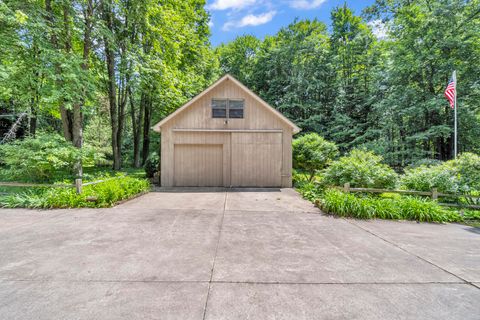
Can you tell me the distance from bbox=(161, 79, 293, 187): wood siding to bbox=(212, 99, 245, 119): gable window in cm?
20

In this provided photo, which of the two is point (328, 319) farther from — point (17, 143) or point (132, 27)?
point (132, 27)

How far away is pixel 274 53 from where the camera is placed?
2384 centimetres

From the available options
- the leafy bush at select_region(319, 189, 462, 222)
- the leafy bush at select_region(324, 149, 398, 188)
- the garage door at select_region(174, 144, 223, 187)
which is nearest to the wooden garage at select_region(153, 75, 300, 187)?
the garage door at select_region(174, 144, 223, 187)

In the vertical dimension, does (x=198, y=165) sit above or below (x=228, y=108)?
below

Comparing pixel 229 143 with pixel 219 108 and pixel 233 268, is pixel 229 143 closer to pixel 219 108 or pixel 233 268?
pixel 219 108

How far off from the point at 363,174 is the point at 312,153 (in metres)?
3.84

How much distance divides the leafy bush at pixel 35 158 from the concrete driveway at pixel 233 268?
2.75m

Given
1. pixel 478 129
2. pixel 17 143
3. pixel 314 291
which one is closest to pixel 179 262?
pixel 314 291

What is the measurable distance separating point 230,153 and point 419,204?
7.27 meters

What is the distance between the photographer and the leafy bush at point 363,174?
7.14m

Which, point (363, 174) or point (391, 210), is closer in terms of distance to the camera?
point (391, 210)

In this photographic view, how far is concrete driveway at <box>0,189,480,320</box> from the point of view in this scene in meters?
2.19

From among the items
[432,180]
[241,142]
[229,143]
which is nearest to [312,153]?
[241,142]

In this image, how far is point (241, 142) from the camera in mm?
10336
